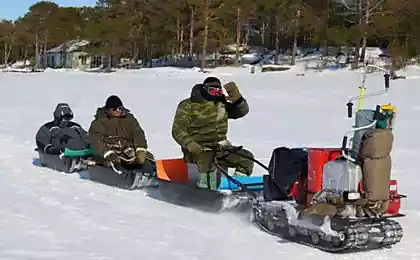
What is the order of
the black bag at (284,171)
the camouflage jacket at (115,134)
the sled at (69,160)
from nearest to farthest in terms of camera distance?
the black bag at (284,171) < the camouflage jacket at (115,134) < the sled at (69,160)

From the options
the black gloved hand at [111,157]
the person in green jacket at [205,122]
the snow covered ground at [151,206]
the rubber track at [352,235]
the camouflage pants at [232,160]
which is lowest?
the snow covered ground at [151,206]

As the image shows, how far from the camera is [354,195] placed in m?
5.86

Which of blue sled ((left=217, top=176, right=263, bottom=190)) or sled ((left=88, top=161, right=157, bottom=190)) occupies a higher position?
blue sled ((left=217, top=176, right=263, bottom=190))

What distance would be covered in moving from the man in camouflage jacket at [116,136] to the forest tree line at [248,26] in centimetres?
2790

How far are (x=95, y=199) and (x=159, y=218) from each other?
1270 millimetres

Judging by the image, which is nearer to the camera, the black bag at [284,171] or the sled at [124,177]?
the black bag at [284,171]

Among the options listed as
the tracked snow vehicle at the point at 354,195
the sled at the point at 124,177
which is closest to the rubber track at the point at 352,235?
the tracked snow vehicle at the point at 354,195

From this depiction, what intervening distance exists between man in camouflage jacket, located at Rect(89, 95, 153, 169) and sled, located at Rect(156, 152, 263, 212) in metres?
0.68

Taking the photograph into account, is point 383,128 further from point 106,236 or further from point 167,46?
point 167,46

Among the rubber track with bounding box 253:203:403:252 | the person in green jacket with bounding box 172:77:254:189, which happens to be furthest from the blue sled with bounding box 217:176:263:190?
the rubber track with bounding box 253:203:403:252

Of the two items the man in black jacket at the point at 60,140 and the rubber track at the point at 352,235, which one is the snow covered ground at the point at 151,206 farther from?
the man in black jacket at the point at 60,140

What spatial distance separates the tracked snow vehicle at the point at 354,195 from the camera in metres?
5.87

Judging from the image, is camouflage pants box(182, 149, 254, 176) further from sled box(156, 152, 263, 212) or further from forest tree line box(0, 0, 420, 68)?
forest tree line box(0, 0, 420, 68)

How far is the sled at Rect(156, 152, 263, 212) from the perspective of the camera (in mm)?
7320
